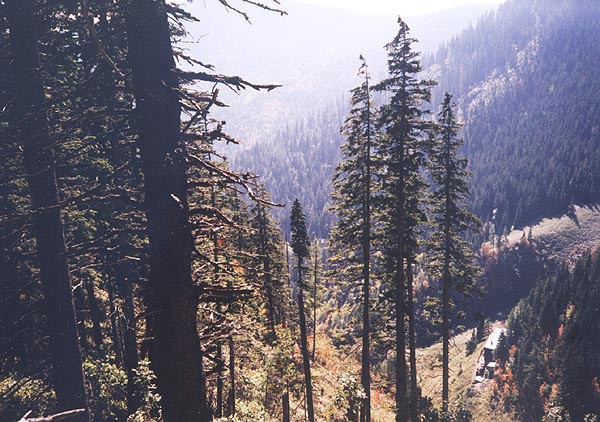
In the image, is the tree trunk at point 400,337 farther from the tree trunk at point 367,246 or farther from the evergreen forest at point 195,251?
the tree trunk at point 367,246

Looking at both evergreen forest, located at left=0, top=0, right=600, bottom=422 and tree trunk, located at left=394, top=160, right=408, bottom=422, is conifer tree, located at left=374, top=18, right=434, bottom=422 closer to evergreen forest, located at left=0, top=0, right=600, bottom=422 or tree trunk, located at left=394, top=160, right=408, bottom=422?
tree trunk, located at left=394, top=160, right=408, bottom=422

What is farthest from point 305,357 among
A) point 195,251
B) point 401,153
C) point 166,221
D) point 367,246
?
point 166,221

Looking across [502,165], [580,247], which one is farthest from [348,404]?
[502,165]

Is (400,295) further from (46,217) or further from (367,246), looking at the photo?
(46,217)

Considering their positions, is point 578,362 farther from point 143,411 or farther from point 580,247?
point 580,247

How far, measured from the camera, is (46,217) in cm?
812

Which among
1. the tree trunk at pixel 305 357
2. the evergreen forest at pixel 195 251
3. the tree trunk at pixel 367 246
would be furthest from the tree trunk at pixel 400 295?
the tree trunk at pixel 305 357

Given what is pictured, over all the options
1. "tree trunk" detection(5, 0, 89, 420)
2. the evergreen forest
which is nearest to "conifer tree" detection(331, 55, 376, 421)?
the evergreen forest

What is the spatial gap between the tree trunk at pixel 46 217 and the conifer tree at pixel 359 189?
41.7 ft

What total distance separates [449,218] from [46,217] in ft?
67.1

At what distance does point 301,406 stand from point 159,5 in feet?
87.6

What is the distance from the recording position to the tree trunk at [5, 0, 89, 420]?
7805 millimetres

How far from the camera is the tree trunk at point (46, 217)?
7.80 meters

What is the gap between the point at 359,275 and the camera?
20.2 m
